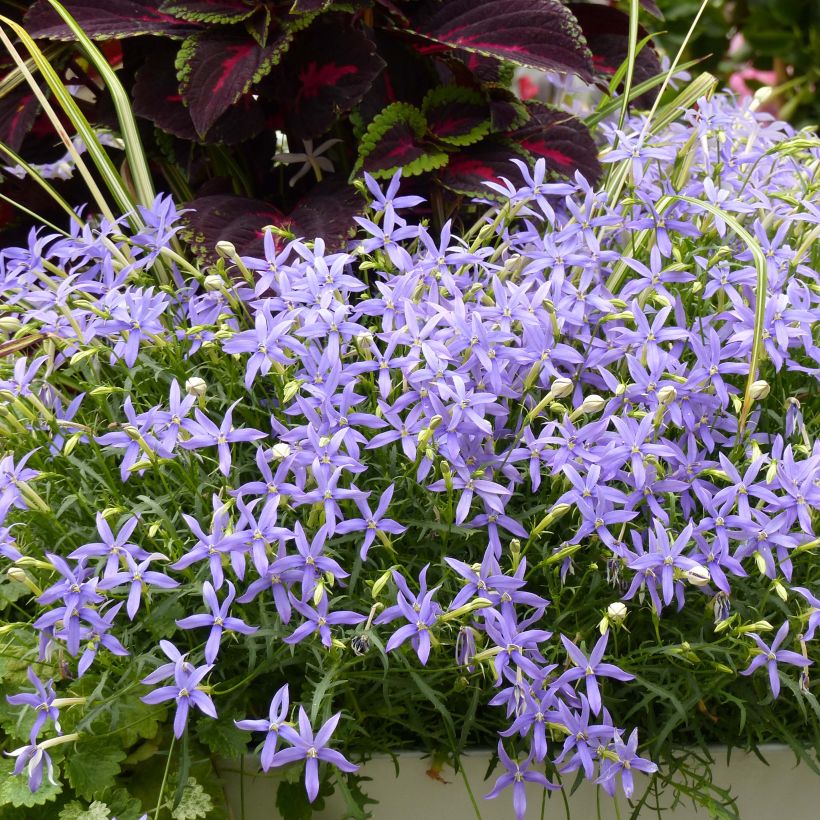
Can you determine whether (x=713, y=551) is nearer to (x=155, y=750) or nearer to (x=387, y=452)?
(x=387, y=452)

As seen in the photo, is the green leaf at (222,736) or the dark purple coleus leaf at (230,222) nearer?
the green leaf at (222,736)

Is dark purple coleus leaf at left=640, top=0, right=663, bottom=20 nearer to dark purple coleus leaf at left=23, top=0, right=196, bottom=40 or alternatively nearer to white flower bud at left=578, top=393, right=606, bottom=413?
dark purple coleus leaf at left=23, top=0, right=196, bottom=40

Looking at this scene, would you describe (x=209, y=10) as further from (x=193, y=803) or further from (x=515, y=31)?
(x=193, y=803)

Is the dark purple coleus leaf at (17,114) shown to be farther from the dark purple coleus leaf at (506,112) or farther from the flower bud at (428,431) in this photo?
the flower bud at (428,431)

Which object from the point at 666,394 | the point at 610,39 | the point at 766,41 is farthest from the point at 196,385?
the point at 766,41

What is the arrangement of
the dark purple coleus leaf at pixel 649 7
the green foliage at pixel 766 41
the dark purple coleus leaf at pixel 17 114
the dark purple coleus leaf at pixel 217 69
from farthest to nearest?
the green foliage at pixel 766 41
the dark purple coleus leaf at pixel 649 7
the dark purple coleus leaf at pixel 17 114
the dark purple coleus leaf at pixel 217 69

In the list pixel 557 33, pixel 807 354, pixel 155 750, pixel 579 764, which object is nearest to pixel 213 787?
pixel 155 750

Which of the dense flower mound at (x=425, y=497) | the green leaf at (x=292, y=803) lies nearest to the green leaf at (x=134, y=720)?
the dense flower mound at (x=425, y=497)
